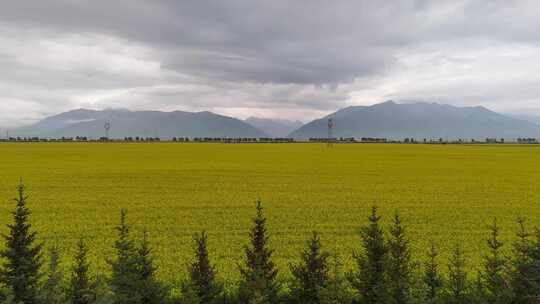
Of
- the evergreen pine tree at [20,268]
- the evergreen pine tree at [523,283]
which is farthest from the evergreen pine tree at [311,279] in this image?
the evergreen pine tree at [20,268]

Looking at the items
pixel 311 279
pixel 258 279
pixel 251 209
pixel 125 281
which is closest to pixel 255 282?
pixel 258 279

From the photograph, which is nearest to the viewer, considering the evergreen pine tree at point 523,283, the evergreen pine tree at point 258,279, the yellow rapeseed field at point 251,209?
the evergreen pine tree at point 523,283

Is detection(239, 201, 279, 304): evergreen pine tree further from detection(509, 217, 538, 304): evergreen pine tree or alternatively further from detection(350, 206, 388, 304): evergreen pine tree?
detection(509, 217, 538, 304): evergreen pine tree

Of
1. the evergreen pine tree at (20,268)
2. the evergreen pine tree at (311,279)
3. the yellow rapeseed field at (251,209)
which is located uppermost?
the evergreen pine tree at (20,268)

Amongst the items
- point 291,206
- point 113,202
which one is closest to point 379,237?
point 291,206

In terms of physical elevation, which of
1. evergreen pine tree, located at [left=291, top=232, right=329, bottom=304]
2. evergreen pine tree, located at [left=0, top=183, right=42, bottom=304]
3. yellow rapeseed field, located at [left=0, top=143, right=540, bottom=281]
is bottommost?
yellow rapeseed field, located at [left=0, top=143, right=540, bottom=281]

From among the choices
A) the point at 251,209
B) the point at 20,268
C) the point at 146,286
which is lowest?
the point at 251,209

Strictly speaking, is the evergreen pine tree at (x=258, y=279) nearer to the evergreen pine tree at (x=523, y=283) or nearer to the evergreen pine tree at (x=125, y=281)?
the evergreen pine tree at (x=125, y=281)

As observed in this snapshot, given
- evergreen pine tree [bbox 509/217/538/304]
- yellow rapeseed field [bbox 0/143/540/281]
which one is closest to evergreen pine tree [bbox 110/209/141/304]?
yellow rapeseed field [bbox 0/143/540/281]

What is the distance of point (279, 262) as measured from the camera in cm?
1428

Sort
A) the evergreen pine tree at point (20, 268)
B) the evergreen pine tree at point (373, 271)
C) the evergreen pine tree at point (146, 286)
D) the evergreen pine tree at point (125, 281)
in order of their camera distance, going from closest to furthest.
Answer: the evergreen pine tree at point (20, 268)
the evergreen pine tree at point (125, 281)
the evergreen pine tree at point (146, 286)
the evergreen pine tree at point (373, 271)

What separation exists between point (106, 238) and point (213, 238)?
18.5 ft

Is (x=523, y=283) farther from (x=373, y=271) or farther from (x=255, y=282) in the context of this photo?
(x=255, y=282)

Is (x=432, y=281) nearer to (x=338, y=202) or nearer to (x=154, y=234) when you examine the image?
(x=154, y=234)
